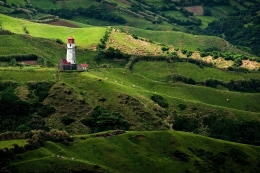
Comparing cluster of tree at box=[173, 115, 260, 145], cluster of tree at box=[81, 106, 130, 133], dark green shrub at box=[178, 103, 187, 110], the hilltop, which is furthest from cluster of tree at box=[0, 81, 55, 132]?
dark green shrub at box=[178, 103, 187, 110]

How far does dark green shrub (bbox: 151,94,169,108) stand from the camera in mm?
172000

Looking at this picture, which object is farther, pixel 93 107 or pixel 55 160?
pixel 93 107

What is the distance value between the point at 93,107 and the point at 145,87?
3079cm

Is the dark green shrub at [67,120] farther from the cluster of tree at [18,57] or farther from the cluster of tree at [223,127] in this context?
the cluster of tree at [18,57]

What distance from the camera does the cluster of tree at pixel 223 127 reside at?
166 meters

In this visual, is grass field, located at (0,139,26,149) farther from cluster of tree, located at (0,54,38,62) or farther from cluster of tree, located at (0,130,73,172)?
cluster of tree, located at (0,54,38,62)

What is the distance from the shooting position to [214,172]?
14212 cm

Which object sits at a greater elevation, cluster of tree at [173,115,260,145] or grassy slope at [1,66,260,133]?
grassy slope at [1,66,260,133]

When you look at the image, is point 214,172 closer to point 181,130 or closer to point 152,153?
point 152,153

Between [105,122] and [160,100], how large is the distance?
23524mm

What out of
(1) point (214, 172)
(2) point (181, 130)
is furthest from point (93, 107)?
(1) point (214, 172)

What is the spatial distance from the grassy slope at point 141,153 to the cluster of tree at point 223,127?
10.8 m

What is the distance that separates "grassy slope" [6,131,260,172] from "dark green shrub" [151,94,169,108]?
2120 cm

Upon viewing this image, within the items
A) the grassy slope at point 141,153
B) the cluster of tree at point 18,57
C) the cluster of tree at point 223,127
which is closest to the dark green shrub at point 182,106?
the cluster of tree at point 223,127
